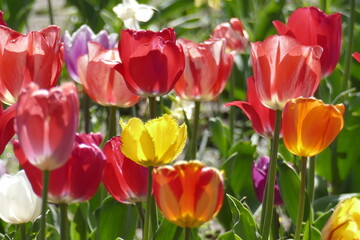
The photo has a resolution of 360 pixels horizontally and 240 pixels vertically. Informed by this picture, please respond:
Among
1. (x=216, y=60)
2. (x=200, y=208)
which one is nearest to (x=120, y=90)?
(x=216, y=60)

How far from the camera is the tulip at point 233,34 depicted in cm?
253

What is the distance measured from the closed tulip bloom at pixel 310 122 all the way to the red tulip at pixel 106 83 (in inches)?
19.3

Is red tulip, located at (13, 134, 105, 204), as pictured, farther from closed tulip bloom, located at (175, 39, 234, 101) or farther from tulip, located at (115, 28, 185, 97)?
closed tulip bloom, located at (175, 39, 234, 101)

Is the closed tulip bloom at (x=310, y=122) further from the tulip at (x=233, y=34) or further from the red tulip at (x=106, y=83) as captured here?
the tulip at (x=233, y=34)

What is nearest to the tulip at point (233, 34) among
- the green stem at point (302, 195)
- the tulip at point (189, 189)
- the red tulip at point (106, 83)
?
the red tulip at point (106, 83)

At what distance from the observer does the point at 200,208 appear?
126 cm

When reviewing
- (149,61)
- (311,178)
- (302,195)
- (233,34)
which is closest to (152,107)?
(149,61)

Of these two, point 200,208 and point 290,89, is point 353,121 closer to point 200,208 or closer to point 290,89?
point 290,89

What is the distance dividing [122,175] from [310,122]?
0.32m

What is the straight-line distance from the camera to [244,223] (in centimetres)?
179

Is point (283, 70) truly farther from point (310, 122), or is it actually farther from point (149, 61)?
point (149, 61)

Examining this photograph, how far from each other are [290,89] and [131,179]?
298 millimetres

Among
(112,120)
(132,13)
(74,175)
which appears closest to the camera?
(74,175)

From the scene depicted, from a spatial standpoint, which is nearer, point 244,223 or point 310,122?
point 310,122
